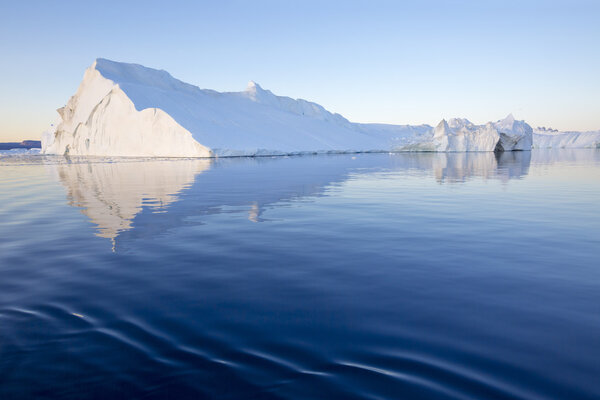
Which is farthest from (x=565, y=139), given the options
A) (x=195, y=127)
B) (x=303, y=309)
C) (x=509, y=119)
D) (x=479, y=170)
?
(x=303, y=309)

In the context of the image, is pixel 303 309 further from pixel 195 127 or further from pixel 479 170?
pixel 195 127

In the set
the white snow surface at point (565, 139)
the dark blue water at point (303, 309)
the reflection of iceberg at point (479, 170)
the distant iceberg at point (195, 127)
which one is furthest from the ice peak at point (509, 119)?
the dark blue water at point (303, 309)

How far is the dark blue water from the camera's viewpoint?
2.37 metres

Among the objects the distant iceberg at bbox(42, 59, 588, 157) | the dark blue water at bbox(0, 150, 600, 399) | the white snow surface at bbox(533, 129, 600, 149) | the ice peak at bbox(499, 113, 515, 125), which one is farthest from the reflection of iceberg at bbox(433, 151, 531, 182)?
the white snow surface at bbox(533, 129, 600, 149)

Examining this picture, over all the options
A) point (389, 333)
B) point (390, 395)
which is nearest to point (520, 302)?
point (389, 333)

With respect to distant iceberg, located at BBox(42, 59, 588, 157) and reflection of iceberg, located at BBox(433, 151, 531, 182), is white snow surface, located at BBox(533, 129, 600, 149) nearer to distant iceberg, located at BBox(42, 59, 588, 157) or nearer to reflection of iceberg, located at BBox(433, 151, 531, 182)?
distant iceberg, located at BBox(42, 59, 588, 157)

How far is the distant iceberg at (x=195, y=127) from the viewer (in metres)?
47.9

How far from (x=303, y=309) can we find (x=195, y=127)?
152 ft

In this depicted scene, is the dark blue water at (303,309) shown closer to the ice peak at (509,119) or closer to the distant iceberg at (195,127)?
the distant iceberg at (195,127)

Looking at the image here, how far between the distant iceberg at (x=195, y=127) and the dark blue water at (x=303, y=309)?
40.8 meters

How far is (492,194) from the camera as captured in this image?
11328 millimetres

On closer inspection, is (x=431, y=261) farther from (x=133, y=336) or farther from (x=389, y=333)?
(x=133, y=336)

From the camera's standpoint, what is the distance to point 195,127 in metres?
47.0

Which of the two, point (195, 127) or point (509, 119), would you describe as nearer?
point (195, 127)
